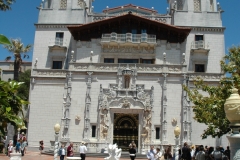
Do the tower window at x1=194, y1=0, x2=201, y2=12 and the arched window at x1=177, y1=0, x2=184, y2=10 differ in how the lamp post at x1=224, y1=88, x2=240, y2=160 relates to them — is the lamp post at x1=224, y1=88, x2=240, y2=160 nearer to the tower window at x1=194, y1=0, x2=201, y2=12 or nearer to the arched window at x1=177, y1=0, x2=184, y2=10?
the tower window at x1=194, y1=0, x2=201, y2=12

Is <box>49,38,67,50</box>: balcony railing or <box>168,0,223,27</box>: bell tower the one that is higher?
<box>168,0,223,27</box>: bell tower

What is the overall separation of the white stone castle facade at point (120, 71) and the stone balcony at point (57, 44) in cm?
13

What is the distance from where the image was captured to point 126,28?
3719 cm

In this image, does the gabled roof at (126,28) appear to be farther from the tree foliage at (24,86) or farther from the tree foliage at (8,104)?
the tree foliage at (8,104)

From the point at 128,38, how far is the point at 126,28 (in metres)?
1.89

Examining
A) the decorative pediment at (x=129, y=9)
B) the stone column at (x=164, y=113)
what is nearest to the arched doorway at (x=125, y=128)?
the stone column at (x=164, y=113)

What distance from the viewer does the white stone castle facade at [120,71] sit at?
33.2 m

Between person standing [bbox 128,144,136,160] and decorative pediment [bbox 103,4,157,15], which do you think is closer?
person standing [bbox 128,144,136,160]

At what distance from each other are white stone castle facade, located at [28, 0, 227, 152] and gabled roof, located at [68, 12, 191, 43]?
12 centimetres

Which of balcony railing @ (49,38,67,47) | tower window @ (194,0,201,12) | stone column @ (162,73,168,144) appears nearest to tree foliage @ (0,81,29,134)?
stone column @ (162,73,168,144)

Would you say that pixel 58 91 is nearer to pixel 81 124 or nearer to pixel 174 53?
pixel 81 124

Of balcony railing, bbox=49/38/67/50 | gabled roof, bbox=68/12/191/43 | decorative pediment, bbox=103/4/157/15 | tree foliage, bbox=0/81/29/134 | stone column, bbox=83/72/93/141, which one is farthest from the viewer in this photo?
decorative pediment, bbox=103/4/157/15

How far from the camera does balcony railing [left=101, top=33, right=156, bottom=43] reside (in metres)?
35.9

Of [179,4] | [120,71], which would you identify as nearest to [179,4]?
[179,4]
